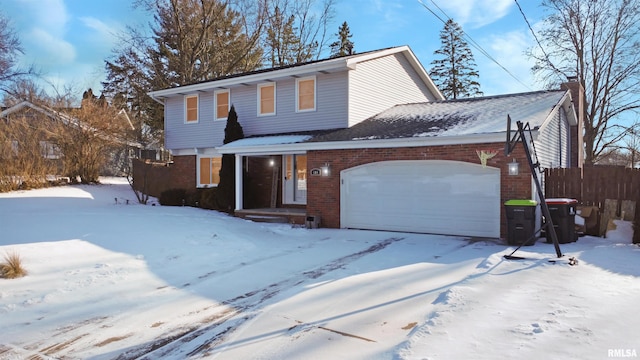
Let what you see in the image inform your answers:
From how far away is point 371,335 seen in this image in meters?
4.18

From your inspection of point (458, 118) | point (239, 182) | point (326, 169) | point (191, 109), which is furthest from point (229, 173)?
point (458, 118)

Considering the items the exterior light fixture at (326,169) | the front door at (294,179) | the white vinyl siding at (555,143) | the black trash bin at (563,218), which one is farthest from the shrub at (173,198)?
the black trash bin at (563,218)

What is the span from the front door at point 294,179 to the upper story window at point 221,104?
3665 mm

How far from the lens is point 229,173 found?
16.1 meters

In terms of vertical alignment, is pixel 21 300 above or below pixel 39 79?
below

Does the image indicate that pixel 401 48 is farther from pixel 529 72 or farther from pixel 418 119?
pixel 529 72

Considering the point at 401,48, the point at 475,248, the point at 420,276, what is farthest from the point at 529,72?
the point at 420,276

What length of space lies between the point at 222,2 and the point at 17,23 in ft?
39.8

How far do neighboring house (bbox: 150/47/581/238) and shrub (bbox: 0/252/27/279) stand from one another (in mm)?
7883

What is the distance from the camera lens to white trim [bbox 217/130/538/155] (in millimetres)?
9992

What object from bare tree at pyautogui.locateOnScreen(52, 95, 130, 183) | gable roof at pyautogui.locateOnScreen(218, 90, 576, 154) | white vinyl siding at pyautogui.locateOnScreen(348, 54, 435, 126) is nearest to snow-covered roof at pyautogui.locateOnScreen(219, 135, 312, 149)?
gable roof at pyautogui.locateOnScreen(218, 90, 576, 154)

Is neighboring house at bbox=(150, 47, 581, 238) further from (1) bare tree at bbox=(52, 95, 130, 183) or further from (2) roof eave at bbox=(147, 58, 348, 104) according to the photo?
(1) bare tree at bbox=(52, 95, 130, 183)

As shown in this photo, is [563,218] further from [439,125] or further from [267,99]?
[267,99]

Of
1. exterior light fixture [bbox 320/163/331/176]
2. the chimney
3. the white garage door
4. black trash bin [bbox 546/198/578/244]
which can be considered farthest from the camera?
the chimney
